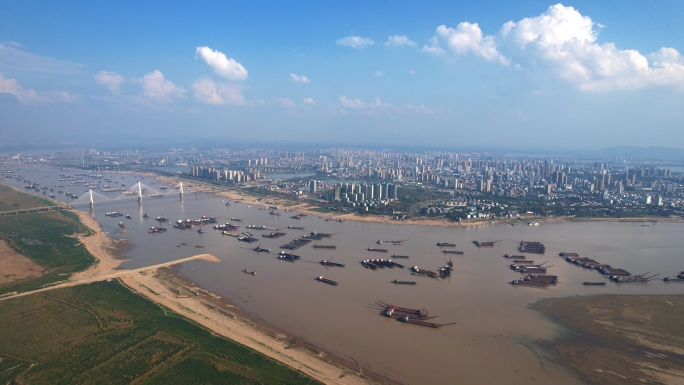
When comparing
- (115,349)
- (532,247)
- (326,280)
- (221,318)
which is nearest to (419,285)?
(326,280)

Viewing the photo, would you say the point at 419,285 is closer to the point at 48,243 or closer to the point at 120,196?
the point at 48,243

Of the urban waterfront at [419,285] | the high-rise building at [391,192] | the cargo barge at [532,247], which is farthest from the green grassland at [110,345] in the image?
the high-rise building at [391,192]

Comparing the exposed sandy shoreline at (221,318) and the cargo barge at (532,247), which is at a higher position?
the cargo barge at (532,247)

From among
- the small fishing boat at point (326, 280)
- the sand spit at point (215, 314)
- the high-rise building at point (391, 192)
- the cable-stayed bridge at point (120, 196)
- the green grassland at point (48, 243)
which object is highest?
the high-rise building at point (391, 192)

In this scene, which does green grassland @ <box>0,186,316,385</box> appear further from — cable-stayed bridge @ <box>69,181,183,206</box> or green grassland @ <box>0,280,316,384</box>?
cable-stayed bridge @ <box>69,181,183,206</box>

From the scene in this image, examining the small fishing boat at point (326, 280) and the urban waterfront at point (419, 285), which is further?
the small fishing boat at point (326, 280)

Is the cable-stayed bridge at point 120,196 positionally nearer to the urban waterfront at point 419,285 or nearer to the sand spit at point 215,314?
the urban waterfront at point 419,285

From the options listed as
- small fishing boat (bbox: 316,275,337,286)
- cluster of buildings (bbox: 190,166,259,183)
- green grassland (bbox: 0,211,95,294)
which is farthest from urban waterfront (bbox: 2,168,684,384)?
cluster of buildings (bbox: 190,166,259,183)
